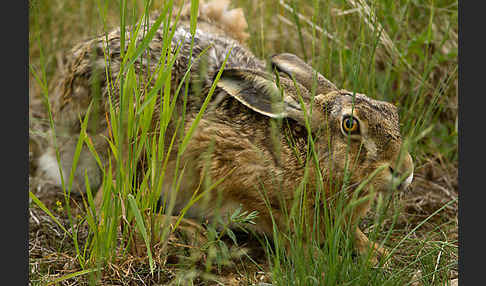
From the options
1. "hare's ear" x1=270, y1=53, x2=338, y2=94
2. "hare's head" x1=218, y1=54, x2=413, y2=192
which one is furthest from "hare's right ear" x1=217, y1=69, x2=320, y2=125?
"hare's ear" x1=270, y1=53, x2=338, y2=94

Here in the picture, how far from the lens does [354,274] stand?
288 cm

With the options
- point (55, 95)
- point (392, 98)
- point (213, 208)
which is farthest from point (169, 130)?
point (392, 98)

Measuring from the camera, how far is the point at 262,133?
3.72m

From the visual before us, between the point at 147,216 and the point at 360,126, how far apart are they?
127 centimetres

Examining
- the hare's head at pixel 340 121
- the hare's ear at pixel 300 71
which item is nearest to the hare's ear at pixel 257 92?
the hare's head at pixel 340 121

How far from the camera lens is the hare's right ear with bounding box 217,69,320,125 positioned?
3535 millimetres

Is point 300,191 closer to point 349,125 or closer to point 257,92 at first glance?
point 349,125

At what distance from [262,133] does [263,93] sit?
0.26m

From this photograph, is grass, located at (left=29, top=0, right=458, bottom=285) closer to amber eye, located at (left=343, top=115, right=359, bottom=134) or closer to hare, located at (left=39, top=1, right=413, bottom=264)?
hare, located at (left=39, top=1, right=413, bottom=264)

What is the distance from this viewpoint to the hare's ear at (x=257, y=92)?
3.53 metres

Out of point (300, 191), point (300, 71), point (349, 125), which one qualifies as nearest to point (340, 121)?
point (349, 125)

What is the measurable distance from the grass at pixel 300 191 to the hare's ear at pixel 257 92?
11.9 inches

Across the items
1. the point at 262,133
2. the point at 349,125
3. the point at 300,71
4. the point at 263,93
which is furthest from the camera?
the point at 300,71

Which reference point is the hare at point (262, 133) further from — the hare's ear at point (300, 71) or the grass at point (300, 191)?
the grass at point (300, 191)
